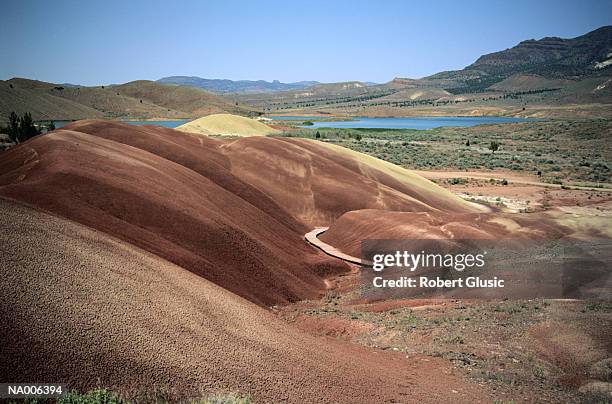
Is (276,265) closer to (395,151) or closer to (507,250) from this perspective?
(507,250)

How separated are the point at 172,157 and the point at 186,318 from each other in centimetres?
1923

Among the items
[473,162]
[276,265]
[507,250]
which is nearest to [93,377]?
[276,265]

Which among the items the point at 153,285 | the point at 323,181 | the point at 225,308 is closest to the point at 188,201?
the point at 225,308

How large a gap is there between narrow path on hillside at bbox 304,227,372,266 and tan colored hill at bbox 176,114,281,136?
53.4m

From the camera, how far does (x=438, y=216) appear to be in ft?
79.7

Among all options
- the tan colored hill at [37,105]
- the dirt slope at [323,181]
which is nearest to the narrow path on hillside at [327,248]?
the dirt slope at [323,181]

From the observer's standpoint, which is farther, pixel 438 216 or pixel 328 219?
pixel 328 219

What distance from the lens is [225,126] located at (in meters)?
82.2

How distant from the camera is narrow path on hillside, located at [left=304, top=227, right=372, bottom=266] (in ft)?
76.2

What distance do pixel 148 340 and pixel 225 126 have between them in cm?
7651

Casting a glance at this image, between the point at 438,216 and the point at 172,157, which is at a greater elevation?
the point at 172,157

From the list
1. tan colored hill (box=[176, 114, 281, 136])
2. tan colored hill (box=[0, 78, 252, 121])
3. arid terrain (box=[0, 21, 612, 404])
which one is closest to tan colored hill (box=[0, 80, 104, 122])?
tan colored hill (box=[0, 78, 252, 121])

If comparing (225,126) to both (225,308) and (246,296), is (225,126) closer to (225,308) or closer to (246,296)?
(246,296)

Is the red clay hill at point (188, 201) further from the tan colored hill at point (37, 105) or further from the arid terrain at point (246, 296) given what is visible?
the tan colored hill at point (37, 105)
